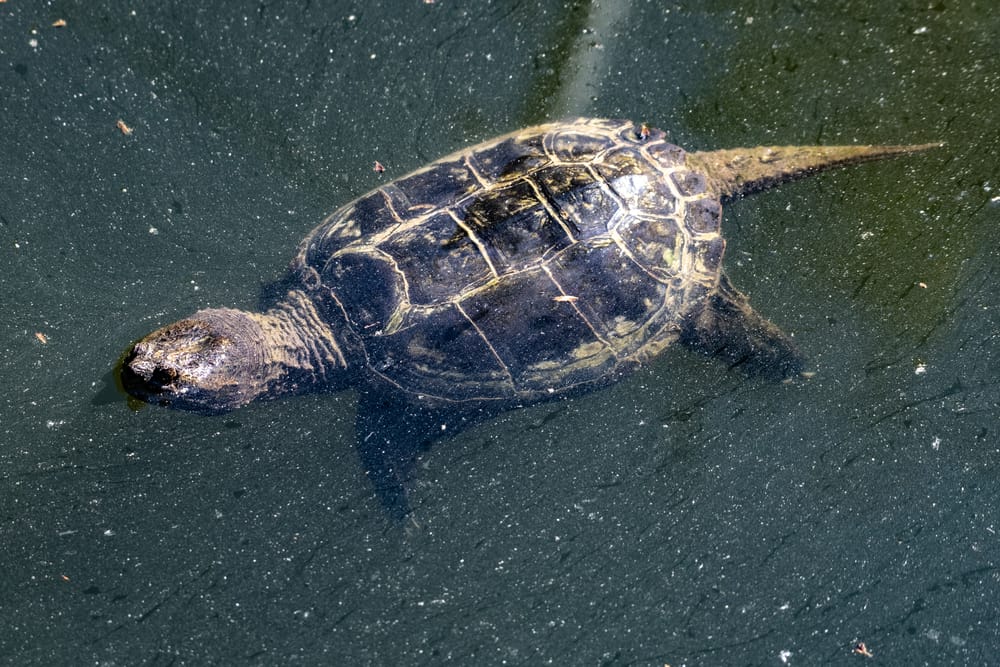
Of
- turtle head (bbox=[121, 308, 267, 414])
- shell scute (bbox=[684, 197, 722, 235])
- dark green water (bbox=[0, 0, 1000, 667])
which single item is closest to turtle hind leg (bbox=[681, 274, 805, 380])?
dark green water (bbox=[0, 0, 1000, 667])

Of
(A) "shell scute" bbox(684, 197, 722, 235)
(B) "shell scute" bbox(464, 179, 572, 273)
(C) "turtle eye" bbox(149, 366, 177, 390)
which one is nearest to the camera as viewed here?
(B) "shell scute" bbox(464, 179, 572, 273)

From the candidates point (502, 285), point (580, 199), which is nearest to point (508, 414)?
point (502, 285)

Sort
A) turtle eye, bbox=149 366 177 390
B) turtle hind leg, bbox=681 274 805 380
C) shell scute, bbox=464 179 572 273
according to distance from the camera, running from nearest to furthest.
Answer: shell scute, bbox=464 179 572 273
turtle eye, bbox=149 366 177 390
turtle hind leg, bbox=681 274 805 380

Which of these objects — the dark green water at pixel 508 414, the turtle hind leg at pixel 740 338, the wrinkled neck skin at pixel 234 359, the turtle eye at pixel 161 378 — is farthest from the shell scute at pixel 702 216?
the turtle eye at pixel 161 378

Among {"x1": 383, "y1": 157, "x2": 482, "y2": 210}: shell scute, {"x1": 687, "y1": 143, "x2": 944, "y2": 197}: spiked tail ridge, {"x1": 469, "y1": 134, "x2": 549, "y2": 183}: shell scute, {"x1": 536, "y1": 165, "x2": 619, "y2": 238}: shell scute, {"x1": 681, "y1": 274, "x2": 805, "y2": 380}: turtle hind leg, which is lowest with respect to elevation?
{"x1": 681, "y1": 274, "x2": 805, "y2": 380}: turtle hind leg

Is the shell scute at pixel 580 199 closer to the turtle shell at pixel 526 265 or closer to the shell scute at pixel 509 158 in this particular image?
the turtle shell at pixel 526 265

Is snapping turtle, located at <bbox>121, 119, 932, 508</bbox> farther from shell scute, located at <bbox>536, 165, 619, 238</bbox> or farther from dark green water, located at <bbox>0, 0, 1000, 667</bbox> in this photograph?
dark green water, located at <bbox>0, 0, 1000, 667</bbox>

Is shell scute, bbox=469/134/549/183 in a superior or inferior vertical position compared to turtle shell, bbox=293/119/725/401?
A: superior
